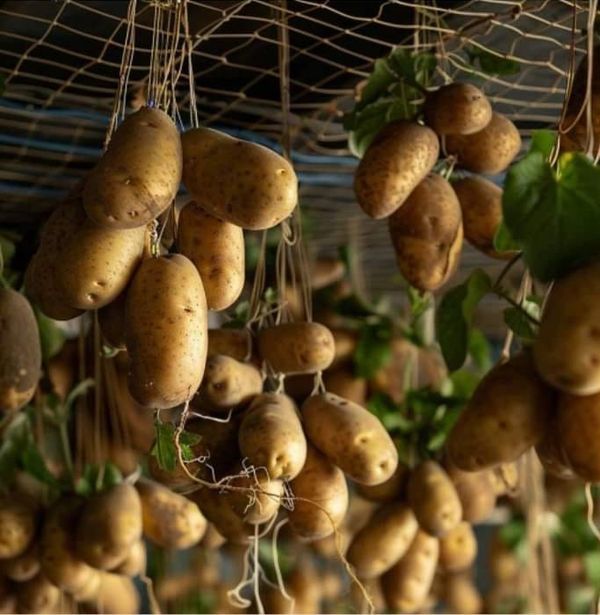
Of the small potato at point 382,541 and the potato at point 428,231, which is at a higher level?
the potato at point 428,231

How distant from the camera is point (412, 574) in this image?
1496mm

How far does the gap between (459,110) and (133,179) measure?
412 mm

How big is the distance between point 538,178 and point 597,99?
247mm

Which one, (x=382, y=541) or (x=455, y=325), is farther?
(x=382, y=541)

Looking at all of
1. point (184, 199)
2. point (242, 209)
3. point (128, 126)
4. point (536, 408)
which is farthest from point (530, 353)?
point (184, 199)

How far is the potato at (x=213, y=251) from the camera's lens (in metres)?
0.90

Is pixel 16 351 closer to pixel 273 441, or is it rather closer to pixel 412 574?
pixel 273 441

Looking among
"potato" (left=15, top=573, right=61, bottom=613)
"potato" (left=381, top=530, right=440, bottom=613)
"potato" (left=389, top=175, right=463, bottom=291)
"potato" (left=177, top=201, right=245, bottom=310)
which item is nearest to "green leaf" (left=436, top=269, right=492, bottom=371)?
"potato" (left=389, top=175, right=463, bottom=291)

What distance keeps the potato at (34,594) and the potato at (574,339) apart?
87 cm

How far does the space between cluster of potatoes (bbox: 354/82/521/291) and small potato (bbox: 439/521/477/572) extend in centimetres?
54

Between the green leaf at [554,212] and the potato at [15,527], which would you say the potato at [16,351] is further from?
the green leaf at [554,212]

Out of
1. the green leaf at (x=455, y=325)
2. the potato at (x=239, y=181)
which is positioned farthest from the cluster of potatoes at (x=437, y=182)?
the potato at (x=239, y=181)

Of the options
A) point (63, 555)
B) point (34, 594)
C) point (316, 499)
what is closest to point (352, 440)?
point (316, 499)

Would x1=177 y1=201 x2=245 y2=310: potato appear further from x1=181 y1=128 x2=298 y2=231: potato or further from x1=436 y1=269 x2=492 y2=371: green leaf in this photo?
x1=436 y1=269 x2=492 y2=371: green leaf
